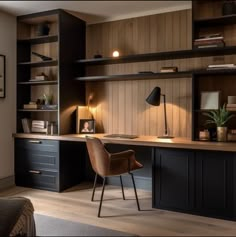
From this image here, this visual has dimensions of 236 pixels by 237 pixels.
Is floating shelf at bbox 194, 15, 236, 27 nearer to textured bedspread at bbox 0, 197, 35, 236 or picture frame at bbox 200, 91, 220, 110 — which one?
picture frame at bbox 200, 91, 220, 110

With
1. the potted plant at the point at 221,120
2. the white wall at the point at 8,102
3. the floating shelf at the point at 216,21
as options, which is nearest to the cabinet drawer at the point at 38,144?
the white wall at the point at 8,102

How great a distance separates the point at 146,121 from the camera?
351 cm

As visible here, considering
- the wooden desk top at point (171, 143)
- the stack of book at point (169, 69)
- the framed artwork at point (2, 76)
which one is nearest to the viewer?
the wooden desk top at point (171, 143)

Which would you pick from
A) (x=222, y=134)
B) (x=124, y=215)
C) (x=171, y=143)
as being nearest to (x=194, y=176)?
(x=171, y=143)

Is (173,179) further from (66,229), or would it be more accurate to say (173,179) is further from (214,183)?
(66,229)

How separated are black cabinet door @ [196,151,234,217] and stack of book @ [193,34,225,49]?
108 centimetres

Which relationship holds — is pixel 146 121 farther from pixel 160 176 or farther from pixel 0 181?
pixel 0 181

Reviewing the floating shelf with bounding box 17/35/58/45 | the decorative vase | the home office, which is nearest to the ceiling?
the home office

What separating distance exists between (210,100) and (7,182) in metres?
2.65

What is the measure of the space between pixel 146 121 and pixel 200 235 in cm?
155

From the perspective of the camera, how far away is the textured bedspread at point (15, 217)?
5.64 ft

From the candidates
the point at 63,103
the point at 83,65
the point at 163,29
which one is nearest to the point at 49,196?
the point at 63,103

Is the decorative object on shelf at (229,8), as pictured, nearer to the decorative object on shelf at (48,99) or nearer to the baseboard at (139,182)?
the baseboard at (139,182)

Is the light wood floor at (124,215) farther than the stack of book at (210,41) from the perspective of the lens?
No
